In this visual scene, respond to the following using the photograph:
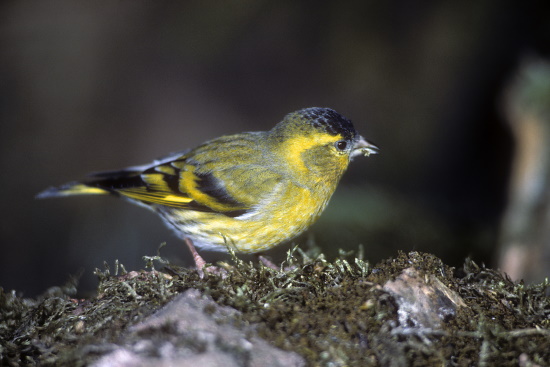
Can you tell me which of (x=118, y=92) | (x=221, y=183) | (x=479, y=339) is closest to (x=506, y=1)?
(x=221, y=183)

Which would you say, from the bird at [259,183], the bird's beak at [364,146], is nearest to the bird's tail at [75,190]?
the bird at [259,183]

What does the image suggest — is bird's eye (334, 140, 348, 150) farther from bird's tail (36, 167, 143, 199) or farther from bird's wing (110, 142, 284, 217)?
bird's tail (36, 167, 143, 199)

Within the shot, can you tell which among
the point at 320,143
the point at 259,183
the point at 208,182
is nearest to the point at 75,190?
the point at 208,182

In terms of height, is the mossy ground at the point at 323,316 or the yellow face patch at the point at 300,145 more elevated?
the yellow face patch at the point at 300,145

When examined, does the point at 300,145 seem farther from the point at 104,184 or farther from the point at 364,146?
the point at 104,184

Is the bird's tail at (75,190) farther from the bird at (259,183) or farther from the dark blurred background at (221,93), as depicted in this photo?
the dark blurred background at (221,93)
